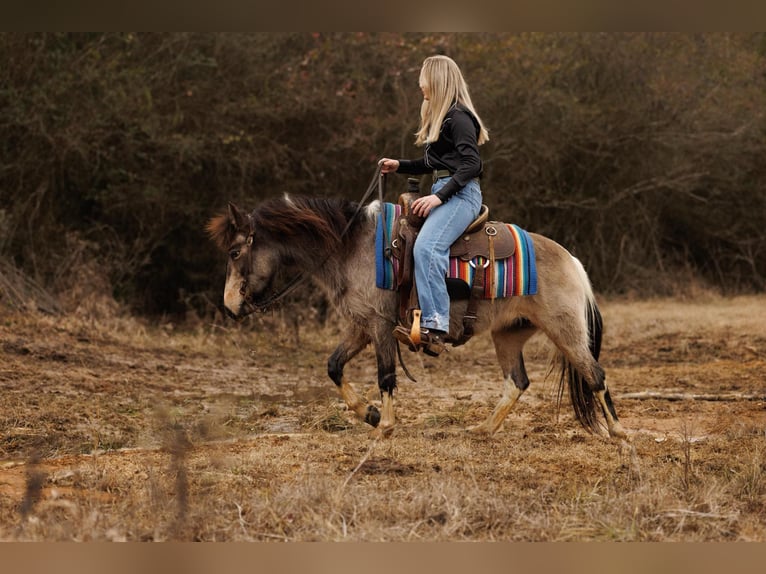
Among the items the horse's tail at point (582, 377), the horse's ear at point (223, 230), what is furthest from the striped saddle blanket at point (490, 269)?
the horse's ear at point (223, 230)

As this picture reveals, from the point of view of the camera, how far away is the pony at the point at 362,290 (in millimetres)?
6727

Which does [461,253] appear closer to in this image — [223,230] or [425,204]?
[425,204]

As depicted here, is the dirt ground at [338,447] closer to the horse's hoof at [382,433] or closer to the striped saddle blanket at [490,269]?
the horse's hoof at [382,433]

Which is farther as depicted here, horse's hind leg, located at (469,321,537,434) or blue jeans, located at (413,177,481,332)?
horse's hind leg, located at (469,321,537,434)

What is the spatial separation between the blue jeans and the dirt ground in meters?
0.91

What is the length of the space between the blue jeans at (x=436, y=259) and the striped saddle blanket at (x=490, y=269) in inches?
7.0

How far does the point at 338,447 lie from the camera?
21.5ft

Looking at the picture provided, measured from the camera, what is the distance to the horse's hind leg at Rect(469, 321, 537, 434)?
717 cm

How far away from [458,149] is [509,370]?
6.00 feet

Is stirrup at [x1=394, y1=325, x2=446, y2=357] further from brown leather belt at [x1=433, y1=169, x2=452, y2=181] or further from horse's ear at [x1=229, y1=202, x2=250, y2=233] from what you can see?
horse's ear at [x1=229, y1=202, x2=250, y2=233]

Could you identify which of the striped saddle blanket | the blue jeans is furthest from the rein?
the blue jeans

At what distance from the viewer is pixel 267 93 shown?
14.4m

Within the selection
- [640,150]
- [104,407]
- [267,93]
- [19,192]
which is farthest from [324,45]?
[104,407]
